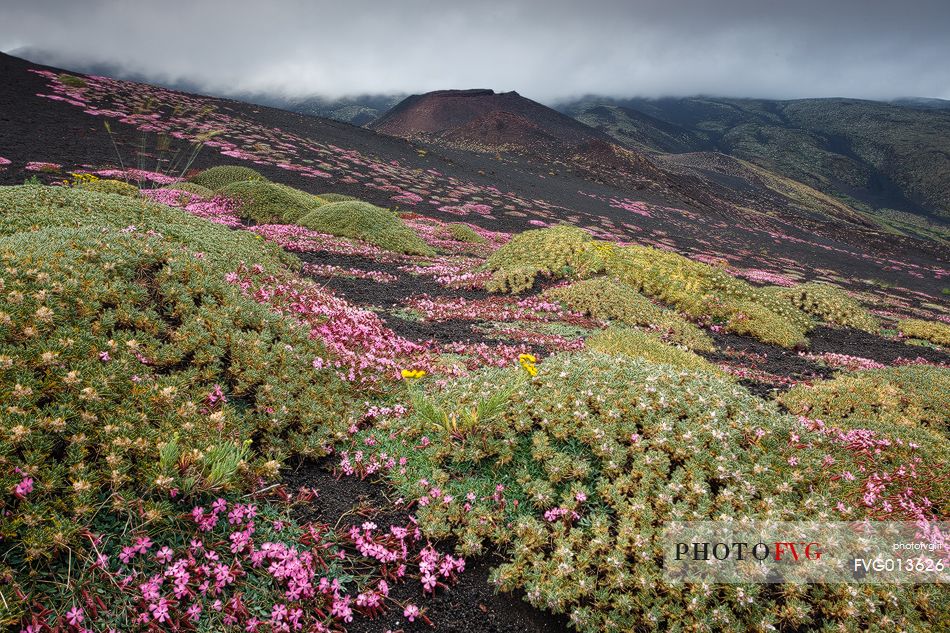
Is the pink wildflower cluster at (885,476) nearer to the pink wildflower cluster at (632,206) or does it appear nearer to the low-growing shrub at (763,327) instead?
the low-growing shrub at (763,327)

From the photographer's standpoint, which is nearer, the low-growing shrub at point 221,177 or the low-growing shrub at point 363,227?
the low-growing shrub at point 363,227

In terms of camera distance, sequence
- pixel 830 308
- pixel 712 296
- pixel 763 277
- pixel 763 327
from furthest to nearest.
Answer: pixel 763 277
pixel 830 308
pixel 712 296
pixel 763 327

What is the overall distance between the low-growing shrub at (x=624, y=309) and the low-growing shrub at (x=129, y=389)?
9.21 meters

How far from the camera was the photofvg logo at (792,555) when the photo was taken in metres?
3.41

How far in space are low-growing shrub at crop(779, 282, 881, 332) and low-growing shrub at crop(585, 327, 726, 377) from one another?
12436 mm

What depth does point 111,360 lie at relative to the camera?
410 centimetres

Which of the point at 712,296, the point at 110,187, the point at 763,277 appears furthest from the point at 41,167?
the point at 763,277

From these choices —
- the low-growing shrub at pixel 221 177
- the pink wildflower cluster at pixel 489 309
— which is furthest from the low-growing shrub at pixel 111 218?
the low-growing shrub at pixel 221 177

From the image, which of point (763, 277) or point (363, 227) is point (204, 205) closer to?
point (363, 227)

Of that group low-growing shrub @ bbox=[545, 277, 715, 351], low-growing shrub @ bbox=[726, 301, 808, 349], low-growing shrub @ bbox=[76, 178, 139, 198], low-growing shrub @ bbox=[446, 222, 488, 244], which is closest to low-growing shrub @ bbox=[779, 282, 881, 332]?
low-growing shrub @ bbox=[726, 301, 808, 349]

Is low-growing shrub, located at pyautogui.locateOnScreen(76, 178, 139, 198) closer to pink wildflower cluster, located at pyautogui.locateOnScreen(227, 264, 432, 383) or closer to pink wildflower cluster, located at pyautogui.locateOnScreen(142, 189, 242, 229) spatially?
pink wildflower cluster, located at pyautogui.locateOnScreen(142, 189, 242, 229)

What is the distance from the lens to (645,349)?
9.86 m

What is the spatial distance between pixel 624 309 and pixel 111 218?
41.3 feet

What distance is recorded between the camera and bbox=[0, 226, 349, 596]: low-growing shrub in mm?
3029
